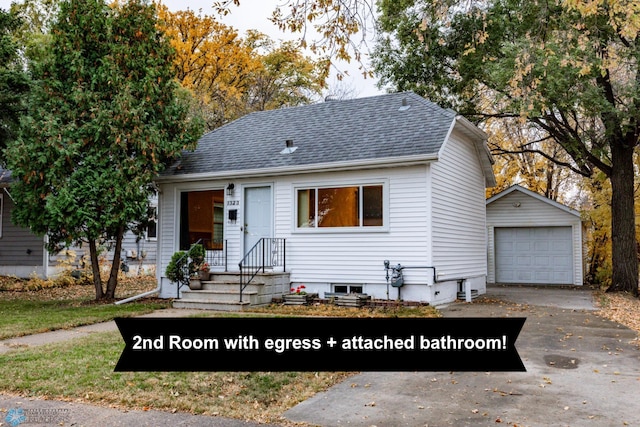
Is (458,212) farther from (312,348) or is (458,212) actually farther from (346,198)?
(312,348)

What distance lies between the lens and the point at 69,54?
12.4 meters

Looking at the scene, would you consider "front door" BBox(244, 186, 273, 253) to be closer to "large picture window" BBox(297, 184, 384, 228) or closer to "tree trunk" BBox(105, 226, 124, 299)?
"large picture window" BBox(297, 184, 384, 228)

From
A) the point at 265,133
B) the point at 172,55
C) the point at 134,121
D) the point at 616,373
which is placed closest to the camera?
the point at 616,373

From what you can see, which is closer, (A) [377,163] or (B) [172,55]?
(A) [377,163]

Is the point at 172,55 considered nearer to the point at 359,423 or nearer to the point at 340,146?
the point at 340,146

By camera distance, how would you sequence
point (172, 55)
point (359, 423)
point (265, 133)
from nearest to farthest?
point (359, 423) < point (172, 55) < point (265, 133)

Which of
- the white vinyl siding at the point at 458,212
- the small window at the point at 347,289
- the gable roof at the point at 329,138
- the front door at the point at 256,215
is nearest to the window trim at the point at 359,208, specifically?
the gable roof at the point at 329,138

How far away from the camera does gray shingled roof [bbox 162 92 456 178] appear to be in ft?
39.7

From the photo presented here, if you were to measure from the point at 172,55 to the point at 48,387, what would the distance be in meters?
9.85

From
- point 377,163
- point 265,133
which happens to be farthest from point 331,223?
point 265,133

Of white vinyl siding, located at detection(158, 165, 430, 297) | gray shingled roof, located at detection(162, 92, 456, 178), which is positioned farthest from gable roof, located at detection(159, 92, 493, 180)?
white vinyl siding, located at detection(158, 165, 430, 297)

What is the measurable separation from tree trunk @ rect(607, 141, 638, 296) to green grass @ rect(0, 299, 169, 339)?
486 inches

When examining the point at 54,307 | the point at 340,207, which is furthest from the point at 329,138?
the point at 54,307

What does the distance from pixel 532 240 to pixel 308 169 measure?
9.98 meters
